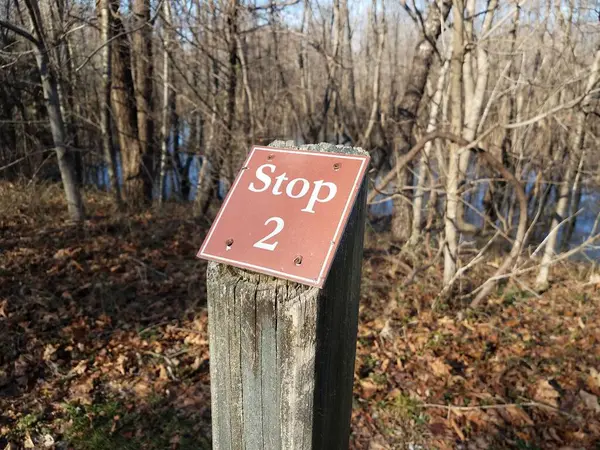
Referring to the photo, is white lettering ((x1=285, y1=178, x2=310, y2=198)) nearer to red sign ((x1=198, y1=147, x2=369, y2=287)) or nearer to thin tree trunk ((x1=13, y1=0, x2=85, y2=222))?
red sign ((x1=198, y1=147, x2=369, y2=287))

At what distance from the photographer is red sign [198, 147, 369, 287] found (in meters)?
1.04

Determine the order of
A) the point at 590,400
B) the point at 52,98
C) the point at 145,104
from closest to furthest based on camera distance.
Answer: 1. the point at 590,400
2. the point at 52,98
3. the point at 145,104

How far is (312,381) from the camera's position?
43.7 inches

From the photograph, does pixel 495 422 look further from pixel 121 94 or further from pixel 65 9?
pixel 121 94

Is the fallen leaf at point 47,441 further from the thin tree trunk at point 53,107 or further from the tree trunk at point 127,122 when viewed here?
the tree trunk at point 127,122

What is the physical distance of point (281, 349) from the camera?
110cm

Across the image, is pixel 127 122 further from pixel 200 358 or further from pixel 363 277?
pixel 200 358

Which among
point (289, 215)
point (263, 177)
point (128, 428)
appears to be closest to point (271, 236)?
point (289, 215)

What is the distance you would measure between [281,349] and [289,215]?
366mm

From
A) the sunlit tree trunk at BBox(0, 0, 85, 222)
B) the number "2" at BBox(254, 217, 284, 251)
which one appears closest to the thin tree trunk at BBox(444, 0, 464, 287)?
the number "2" at BBox(254, 217, 284, 251)

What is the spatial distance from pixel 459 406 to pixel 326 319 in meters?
2.41

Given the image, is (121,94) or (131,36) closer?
(131,36)

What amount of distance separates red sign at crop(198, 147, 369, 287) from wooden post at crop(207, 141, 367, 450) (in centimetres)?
6

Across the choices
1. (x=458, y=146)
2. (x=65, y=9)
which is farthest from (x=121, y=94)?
(x=458, y=146)
